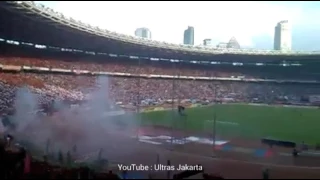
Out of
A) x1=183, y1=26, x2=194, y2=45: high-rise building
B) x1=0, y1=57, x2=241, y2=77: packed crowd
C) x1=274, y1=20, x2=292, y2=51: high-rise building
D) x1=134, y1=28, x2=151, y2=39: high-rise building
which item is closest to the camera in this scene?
x1=0, y1=57, x2=241, y2=77: packed crowd

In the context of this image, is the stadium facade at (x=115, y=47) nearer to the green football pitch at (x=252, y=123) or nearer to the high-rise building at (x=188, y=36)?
the high-rise building at (x=188, y=36)

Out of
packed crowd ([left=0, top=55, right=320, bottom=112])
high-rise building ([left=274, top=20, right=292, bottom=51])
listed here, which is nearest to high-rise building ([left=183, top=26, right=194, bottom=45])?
packed crowd ([left=0, top=55, right=320, bottom=112])

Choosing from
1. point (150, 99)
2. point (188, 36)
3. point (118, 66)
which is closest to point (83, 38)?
point (118, 66)

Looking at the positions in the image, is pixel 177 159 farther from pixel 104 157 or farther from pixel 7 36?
pixel 7 36

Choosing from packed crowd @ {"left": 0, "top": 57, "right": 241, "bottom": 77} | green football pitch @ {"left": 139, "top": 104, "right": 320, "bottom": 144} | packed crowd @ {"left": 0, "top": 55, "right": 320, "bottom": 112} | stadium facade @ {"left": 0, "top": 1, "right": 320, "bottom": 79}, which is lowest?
green football pitch @ {"left": 139, "top": 104, "right": 320, "bottom": 144}

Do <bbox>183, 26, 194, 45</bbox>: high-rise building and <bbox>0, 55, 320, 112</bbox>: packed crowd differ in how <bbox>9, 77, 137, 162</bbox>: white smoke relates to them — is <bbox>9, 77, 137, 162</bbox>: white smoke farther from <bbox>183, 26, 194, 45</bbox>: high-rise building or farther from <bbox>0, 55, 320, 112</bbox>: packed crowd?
<bbox>183, 26, 194, 45</bbox>: high-rise building

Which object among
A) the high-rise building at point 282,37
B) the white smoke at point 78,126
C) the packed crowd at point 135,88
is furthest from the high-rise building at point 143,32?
A: the high-rise building at point 282,37

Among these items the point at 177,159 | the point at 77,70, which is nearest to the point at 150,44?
the point at 77,70
